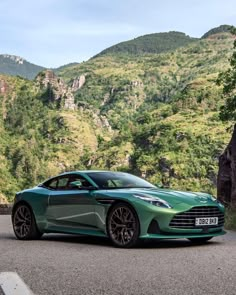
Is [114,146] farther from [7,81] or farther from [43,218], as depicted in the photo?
[43,218]

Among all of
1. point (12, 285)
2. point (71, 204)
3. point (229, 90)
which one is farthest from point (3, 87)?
point (12, 285)

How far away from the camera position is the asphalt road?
18.6ft

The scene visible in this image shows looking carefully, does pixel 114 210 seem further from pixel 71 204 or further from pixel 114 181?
pixel 71 204

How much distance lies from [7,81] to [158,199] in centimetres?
19015

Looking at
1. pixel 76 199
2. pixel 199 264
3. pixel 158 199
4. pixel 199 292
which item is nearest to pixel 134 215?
pixel 158 199

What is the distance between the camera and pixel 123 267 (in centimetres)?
Result: 713

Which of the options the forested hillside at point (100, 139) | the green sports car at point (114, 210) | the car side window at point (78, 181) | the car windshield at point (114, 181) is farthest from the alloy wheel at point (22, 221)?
the forested hillside at point (100, 139)

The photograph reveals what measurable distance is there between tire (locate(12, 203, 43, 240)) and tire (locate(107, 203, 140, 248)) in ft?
6.75

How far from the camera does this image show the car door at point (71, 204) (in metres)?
10.1

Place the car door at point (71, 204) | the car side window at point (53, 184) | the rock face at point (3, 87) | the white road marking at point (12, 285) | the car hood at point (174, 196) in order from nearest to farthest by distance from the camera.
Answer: the white road marking at point (12, 285) → the car hood at point (174, 196) → the car door at point (71, 204) → the car side window at point (53, 184) → the rock face at point (3, 87)

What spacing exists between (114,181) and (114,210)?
1032mm

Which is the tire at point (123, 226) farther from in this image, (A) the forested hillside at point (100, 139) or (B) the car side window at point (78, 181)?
(A) the forested hillside at point (100, 139)

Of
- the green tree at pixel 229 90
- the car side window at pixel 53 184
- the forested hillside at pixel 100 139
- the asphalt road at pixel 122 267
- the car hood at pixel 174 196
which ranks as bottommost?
the forested hillside at pixel 100 139

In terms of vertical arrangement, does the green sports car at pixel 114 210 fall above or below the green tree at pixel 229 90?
below
